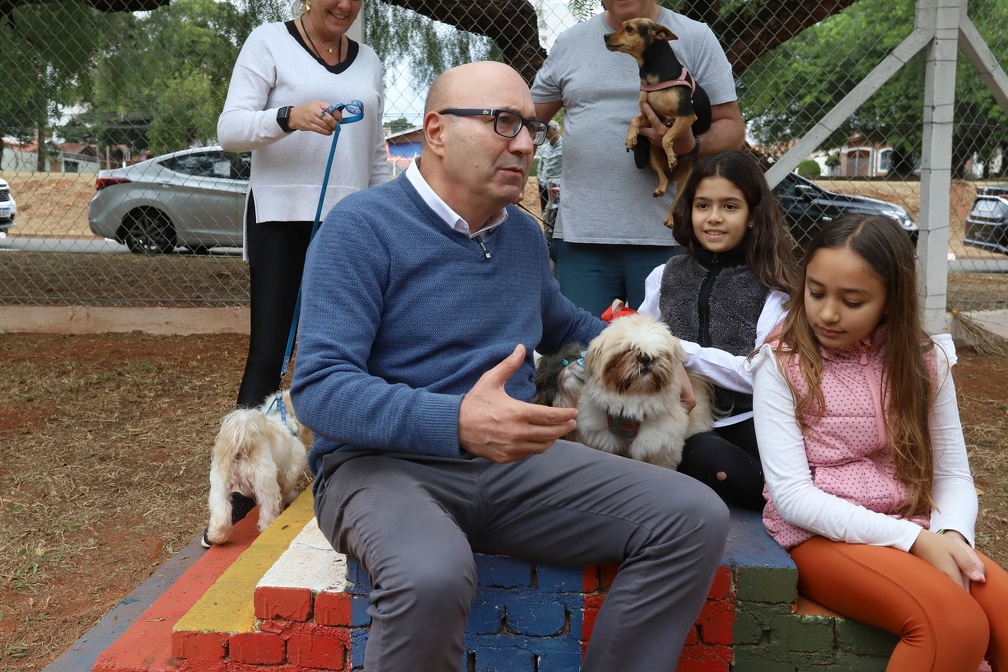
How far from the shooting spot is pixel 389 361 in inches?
83.7

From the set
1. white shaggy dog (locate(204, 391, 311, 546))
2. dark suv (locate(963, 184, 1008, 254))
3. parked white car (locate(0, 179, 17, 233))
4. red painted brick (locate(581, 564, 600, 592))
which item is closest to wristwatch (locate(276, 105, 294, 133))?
white shaggy dog (locate(204, 391, 311, 546))

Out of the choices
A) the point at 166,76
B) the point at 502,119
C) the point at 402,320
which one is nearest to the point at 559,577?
the point at 402,320

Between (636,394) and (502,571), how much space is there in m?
0.70

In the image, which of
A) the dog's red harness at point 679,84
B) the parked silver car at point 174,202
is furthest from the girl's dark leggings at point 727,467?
the parked silver car at point 174,202

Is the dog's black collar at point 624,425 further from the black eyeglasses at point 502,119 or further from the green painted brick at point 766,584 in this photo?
the black eyeglasses at point 502,119

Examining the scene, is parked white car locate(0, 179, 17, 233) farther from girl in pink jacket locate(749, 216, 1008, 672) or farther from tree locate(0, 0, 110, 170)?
girl in pink jacket locate(749, 216, 1008, 672)

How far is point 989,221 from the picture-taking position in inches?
337

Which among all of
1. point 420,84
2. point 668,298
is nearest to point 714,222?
point 668,298

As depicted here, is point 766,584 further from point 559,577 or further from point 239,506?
point 239,506

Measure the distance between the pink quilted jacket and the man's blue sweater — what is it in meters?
0.78

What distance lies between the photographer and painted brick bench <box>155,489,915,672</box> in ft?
7.28

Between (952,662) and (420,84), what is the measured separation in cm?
548

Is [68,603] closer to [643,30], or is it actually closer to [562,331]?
[562,331]

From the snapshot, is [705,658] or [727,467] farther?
[727,467]
